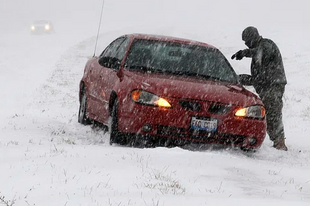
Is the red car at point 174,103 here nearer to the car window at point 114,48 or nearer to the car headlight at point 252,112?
the car headlight at point 252,112

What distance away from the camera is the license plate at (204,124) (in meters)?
7.24

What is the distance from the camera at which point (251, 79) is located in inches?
361

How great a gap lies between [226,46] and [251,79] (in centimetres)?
2754

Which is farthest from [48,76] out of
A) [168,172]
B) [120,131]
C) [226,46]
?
[226,46]

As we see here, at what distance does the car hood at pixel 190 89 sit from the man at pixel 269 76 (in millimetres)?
1540

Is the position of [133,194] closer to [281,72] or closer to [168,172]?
[168,172]

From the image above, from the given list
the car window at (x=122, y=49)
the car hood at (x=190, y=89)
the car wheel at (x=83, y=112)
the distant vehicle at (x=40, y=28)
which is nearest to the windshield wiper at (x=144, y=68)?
the car hood at (x=190, y=89)

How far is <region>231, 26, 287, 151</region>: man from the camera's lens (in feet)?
30.3

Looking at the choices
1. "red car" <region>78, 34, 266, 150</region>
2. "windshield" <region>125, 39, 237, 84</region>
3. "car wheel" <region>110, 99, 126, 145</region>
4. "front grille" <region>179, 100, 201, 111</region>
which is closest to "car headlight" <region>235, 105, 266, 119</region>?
"red car" <region>78, 34, 266, 150</region>

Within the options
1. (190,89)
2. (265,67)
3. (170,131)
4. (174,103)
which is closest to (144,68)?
(190,89)

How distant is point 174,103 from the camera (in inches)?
283

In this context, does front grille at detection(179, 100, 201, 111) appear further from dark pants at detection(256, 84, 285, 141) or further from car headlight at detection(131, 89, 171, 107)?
dark pants at detection(256, 84, 285, 141)

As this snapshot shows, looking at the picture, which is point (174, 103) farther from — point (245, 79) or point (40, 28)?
point (40, 28)

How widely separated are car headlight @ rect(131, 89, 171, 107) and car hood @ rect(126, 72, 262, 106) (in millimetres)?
54
